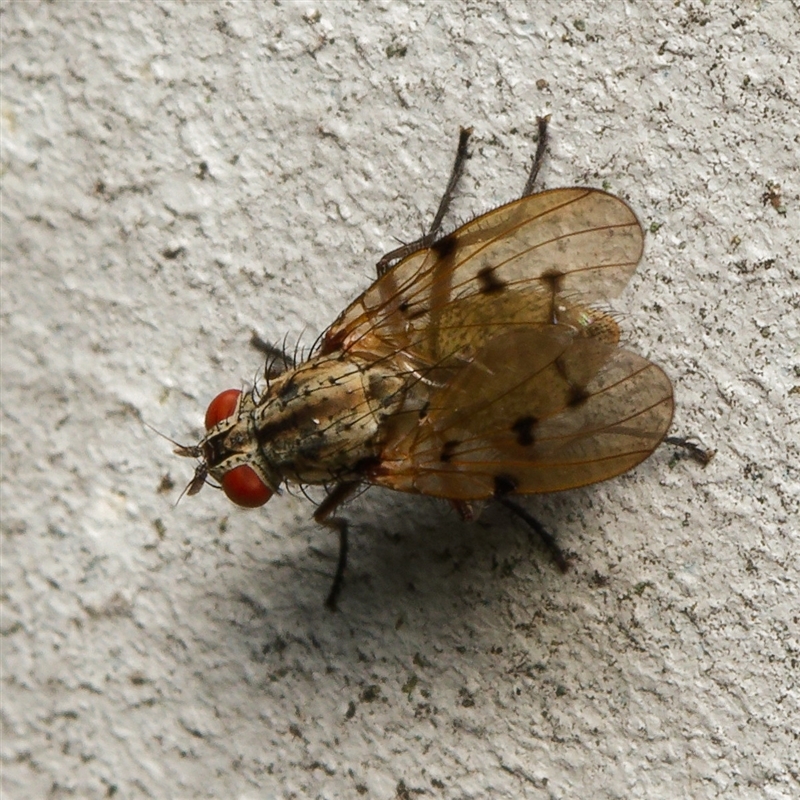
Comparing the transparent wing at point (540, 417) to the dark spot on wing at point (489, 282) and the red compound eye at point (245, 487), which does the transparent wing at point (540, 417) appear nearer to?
the dark spot on wing at point (489, 282)

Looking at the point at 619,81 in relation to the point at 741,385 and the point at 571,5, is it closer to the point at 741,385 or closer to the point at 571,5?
the point at 571,5

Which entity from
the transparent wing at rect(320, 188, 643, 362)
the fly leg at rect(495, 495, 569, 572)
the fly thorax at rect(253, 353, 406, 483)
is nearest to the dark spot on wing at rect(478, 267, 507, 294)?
the transparent wing at rect(320, 188, 643, 362)

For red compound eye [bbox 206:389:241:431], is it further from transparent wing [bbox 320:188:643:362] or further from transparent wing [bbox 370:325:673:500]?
transparent wing [bbox 370:325:673:500]

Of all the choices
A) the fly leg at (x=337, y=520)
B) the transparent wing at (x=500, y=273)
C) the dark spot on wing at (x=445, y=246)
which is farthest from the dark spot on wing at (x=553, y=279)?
the fly leg at (x=337, y=520)

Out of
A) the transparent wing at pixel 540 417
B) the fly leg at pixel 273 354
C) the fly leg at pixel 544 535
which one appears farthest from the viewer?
the fly leg at pixel 273 354

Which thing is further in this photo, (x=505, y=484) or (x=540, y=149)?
(x=540, y=149)

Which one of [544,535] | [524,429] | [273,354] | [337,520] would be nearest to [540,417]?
[524,429]

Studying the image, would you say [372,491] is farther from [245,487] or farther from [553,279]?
[553,279]
